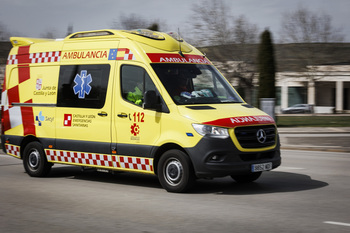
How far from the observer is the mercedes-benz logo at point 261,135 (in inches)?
334

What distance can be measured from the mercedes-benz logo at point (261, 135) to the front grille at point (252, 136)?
3 cm

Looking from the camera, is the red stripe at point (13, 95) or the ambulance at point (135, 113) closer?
→ the ambulance at point (135, 113)

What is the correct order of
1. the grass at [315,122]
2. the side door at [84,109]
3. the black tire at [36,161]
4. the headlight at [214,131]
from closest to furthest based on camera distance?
the headlight at [214,131] → the side door at [84,109] → the black tire at [36,161] → the grass at [315,122]

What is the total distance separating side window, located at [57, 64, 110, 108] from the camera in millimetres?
9586

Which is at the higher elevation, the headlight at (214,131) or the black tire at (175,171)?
the headlight at (214,131)

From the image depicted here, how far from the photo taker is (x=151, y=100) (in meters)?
8.59

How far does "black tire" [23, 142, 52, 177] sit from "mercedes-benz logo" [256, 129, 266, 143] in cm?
438

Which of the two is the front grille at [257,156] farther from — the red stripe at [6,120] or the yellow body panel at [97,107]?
the red stripe at [6,120]

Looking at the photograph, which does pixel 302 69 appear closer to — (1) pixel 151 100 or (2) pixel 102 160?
(2) pixel 102 160

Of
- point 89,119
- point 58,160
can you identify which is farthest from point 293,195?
point 58,160

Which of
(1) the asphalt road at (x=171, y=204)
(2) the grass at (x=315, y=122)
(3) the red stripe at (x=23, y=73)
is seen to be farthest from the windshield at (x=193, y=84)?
(2) the grass at (x=315, y=122)

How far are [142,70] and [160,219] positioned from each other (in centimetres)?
312

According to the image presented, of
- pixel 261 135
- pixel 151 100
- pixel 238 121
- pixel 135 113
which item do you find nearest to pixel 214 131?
pixel 238 121

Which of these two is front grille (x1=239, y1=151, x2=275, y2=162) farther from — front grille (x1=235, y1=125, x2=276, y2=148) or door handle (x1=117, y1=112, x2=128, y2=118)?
door handle (x1=117, y1=112, x2=128, y2=118)
